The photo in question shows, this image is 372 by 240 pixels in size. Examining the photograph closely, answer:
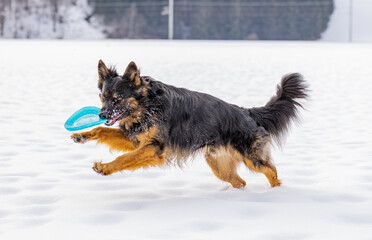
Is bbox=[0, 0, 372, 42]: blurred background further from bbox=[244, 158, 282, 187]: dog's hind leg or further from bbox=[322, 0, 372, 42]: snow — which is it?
bbox=[244, 158, 282, 187]: dog's hind leg

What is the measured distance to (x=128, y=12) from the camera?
28531 millimetres

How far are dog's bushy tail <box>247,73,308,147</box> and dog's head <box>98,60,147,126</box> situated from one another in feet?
2.94

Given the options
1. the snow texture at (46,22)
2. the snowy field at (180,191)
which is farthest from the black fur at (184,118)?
the snow texture at (46,22)

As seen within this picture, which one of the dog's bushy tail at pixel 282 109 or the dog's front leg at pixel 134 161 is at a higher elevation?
the dog's bushy tail at pixel 282 109

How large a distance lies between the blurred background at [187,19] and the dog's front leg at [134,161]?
25264 millimetres

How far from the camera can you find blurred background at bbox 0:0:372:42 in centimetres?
2734

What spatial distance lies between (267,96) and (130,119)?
5.71 m

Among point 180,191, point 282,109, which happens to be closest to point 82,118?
point 180,191

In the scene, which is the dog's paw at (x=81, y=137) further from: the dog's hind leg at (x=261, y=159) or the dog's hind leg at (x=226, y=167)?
the dog's hind leg at (x=261, y=159)

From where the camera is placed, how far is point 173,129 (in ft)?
11.0

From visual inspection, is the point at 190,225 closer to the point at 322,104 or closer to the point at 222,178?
the point at 222,178

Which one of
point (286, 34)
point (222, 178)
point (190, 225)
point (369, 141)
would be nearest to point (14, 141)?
point (222, 178)

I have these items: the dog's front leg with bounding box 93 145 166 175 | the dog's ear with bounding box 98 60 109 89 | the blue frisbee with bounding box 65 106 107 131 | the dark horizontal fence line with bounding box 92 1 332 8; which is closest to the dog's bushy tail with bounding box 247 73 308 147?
the dog's front leg with bounding box 93 145 166 175

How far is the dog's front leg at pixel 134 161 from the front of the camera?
310 cm
